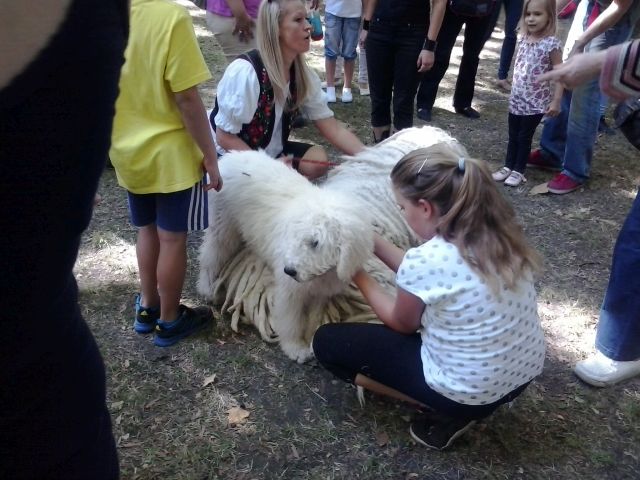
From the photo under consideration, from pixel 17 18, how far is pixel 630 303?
8.51 feet

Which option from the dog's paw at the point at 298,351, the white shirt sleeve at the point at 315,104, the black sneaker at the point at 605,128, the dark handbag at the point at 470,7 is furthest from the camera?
the black sneaker at the point at 605,128

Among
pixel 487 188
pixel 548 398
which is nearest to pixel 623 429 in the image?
pixel 548 398

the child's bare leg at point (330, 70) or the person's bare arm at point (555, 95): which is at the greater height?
the person's bare arm at point (555, 95)

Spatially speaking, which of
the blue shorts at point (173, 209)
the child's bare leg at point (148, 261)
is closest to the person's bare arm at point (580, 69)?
the blue shorts at point (173, 209)

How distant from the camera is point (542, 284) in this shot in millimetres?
3391

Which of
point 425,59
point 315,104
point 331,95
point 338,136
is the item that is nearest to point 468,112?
point 331,95

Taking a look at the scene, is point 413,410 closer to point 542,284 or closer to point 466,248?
point 466,248

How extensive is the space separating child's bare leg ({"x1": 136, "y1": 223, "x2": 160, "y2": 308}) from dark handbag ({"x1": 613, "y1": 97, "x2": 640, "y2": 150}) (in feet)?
6.67

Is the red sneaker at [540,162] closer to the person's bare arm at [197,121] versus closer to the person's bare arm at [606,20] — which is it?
the person's bare arm at [606,20]

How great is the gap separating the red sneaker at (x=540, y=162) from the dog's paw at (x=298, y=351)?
3.10m

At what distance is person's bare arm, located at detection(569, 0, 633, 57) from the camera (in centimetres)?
364

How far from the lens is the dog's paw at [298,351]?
267cm

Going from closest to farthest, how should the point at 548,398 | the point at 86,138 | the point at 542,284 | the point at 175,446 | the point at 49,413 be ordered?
the point at 86,138, the point at 49,413, the point at 175,446, the point at 548,398, the point at 542,284

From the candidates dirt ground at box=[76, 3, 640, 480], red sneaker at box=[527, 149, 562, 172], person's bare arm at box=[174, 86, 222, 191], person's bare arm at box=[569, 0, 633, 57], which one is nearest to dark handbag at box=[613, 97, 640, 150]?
dirt ground at box=[76, 3, 640, 480]
